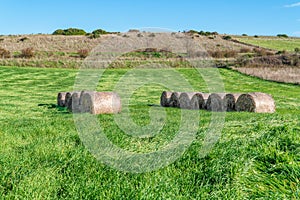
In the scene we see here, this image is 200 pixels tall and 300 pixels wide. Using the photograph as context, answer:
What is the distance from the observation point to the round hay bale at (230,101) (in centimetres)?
1577

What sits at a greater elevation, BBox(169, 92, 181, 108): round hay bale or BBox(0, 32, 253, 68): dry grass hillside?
BBox(0, 32, 253, 68): dry grass hillside

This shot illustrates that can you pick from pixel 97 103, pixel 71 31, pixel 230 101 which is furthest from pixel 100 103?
pixel 71 31

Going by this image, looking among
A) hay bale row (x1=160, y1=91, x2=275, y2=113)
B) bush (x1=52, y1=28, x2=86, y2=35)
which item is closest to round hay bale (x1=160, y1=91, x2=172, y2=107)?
hay bale row (x1=160, y1=91, x2=275, y2=113)

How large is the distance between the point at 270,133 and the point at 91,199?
3.93m

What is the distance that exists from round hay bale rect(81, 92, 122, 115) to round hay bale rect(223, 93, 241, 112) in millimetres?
4960

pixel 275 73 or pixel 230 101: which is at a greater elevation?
pixel 275 73

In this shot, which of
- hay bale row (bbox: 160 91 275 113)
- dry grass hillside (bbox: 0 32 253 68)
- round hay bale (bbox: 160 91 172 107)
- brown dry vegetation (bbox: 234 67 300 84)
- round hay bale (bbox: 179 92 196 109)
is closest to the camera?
hay bale row (bbox: 160 91 275 113)

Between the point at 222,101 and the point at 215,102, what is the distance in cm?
35

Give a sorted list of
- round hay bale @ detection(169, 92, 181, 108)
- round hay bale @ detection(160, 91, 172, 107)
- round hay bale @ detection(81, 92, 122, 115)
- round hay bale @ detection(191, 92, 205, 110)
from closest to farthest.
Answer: round hay bale @ detection(81, 92, 122, 115) → round hay bale @ detection(191, 92, 205, 110) → round hay bale @ detection(169, 92, 181, 108) → round hay bale @ detection(160, 91, 172, 107)

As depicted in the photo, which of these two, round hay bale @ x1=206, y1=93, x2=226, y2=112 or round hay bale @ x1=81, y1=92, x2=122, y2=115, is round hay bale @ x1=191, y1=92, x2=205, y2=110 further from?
round hay bale @ x1=81, y1=92, x2=122, y2=115

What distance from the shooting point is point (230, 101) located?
15906mm

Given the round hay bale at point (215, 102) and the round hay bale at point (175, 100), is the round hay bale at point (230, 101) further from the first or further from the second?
the round hay bale at point (175, 100)

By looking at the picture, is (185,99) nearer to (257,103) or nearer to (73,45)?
(257,103)

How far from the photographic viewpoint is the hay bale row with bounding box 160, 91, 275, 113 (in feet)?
48.9
